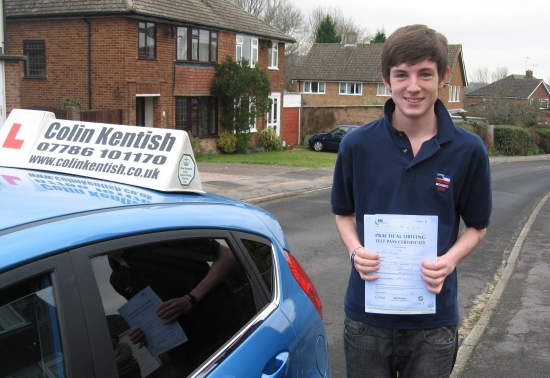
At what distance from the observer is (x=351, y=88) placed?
55.8m

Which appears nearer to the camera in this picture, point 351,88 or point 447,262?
point 447,262

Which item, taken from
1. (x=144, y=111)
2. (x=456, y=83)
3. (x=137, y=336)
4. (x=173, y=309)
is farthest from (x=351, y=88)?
(x=137, y=336)

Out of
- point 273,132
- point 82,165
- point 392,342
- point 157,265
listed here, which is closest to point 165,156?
point 82,165

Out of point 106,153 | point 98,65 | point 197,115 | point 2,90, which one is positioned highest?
point 98,65

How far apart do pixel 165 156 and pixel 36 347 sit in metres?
1.17

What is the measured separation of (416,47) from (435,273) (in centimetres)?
87

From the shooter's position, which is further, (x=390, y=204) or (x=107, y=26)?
(x=107, y=26)

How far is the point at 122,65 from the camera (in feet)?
74.0

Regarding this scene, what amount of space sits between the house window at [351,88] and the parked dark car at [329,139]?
21.3 metres

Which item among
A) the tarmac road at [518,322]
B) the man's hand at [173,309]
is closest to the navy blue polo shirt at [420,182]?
the man's hand at [173,309]

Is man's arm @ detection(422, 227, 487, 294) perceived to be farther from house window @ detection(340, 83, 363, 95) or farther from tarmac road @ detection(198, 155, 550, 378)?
house window @ detection(340, 83, 363, 95)

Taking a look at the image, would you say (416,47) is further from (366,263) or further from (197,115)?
(197,115)

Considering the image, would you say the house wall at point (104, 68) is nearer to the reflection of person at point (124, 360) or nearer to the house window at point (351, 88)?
the reflection of person at point (124, 360)

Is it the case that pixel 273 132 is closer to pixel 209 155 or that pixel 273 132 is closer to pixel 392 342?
pixel 209 155
